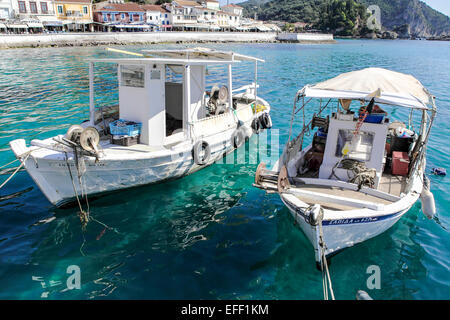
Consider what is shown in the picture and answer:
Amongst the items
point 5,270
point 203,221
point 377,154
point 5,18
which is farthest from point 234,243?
point 5,18

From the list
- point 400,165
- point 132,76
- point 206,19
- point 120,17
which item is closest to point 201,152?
point 132,76

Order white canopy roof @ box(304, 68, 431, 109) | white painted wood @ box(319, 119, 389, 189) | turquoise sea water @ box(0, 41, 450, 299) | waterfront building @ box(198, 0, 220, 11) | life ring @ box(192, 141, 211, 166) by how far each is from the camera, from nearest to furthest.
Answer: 1. turquoise sea water @ box(0, 41, 450, 299)
2. white canopy roof @ box(304, 68, 431, 109)
3. white painted wood @ box(319, 119, 389, 189)
4. life ring @ box(192, 141, 211, 166)
5. waterfront building @ box(198, 0, 220, 11)

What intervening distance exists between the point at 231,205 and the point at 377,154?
14.3ft

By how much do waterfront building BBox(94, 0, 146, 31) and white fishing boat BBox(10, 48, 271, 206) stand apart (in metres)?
81.3

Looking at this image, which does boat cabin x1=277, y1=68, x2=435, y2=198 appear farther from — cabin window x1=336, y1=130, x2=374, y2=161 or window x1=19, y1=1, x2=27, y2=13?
window x1=19, y1=1, x2=27, y2=13

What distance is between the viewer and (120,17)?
8925cm

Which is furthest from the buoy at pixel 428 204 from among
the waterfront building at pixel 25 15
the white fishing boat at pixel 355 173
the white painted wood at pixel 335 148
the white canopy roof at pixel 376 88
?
the waterfront building at pixel 25 15

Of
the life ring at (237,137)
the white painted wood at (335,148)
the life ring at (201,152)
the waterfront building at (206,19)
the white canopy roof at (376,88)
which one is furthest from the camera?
the waterfront building at (206,19)

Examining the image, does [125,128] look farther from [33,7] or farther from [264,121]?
[33,7]

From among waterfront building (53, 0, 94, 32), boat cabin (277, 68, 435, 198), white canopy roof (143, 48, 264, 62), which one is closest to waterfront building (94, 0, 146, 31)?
waterfront building (53, 0, 94, 32)

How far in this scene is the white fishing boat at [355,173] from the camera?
691 cm

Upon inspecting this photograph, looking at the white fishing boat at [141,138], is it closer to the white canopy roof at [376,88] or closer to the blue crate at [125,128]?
the blue crate at [125,128]

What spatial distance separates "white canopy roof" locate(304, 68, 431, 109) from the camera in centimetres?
801

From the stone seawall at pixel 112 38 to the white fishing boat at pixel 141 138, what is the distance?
5810 cm
